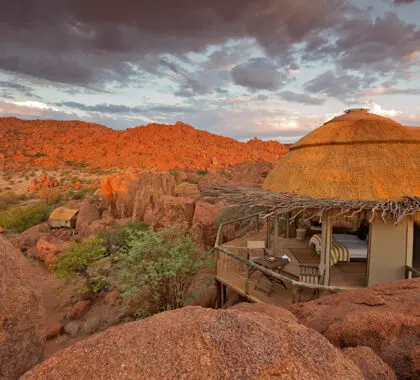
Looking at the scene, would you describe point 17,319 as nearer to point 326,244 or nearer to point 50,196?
point 326,244

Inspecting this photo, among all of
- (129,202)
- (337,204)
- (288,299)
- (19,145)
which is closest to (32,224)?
(129,202)

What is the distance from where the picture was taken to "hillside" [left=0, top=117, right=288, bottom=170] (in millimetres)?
55438

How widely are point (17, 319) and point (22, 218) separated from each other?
68.9 ft

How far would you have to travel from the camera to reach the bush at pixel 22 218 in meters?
19.2

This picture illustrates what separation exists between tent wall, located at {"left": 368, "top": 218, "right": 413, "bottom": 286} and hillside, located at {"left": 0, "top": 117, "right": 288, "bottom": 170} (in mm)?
46427

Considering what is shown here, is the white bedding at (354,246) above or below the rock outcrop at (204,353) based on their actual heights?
below

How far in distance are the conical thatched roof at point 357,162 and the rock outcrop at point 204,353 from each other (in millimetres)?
6443

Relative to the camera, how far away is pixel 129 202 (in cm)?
2059

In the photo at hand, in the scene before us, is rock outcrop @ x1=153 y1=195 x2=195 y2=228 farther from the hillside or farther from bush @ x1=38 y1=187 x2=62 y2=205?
the hillside

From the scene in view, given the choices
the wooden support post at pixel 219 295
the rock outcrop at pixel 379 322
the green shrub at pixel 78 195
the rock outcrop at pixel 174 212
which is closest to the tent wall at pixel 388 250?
the rock outcrop at pixel 379 322

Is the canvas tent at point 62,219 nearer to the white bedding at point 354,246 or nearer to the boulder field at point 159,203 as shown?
the boulder field at point 159,203

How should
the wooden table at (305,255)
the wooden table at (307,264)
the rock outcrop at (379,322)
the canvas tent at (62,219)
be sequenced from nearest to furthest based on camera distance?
1. the rock outcrop at (379,322)
2. the wooden table at (307,264)
3. the wooden table at (305,255)
4. the canvas tent at (62,219)

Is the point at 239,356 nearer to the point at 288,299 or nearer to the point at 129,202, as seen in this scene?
the point at 288,299

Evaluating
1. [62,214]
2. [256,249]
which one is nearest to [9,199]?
[62,214]
